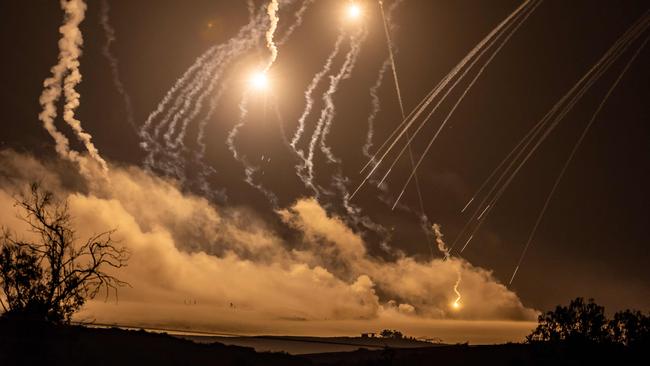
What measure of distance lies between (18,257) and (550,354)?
33003 mm

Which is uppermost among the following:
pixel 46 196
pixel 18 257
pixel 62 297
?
pixel 46 196

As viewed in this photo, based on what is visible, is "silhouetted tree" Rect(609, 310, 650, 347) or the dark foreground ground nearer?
the dark foreground ground

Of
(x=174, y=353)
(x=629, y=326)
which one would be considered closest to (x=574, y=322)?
(x=629, y=326)

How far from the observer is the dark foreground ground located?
88.7 ft

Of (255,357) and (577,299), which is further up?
(577,299)

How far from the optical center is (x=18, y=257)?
35.2 meters

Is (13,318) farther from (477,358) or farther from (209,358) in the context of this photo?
(477,358)

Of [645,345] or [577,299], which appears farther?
[577,299]

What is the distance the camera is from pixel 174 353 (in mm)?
32219

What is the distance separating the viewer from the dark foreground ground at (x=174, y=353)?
2705 centimetres

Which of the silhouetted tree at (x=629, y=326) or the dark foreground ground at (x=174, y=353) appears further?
the silhouetted tree at (x=629, y=326)

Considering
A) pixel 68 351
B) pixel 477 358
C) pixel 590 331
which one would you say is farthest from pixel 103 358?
pixel 590 331

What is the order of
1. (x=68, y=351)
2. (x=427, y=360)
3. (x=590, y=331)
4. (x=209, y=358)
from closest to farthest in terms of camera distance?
(x=68, y=351)
(x=209, y=358)
(x=427, y=360)
(x=590, y=331)

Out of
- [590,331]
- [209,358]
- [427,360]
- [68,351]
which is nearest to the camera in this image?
[68,351]
